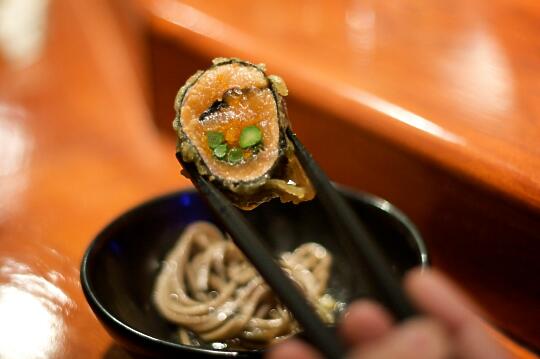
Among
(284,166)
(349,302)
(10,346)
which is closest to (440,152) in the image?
(349,302)

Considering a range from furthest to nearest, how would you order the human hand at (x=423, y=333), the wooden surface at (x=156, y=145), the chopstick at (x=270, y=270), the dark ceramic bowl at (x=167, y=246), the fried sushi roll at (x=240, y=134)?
the wooden surface at (x=156, y=145) → the dark ceramic bowl at (x=167, y=246) → the fried sushi roll at (x=240, y=134) → the chopstick at (x=270, y=270) → the human hand at (x=423, y=333)

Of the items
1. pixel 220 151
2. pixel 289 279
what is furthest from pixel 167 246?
pixel 289 279

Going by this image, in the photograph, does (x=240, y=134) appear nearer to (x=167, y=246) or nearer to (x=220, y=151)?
(x=220, y=151)

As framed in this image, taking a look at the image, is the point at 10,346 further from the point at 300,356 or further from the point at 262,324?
the point at 300,356

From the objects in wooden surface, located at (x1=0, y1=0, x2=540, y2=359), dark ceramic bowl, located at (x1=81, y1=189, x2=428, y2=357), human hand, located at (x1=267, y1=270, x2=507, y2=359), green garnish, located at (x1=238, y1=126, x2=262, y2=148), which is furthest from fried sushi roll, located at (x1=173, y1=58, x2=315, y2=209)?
wooden surface, located at (x1=0, y1=0, x2=540, y2=359)

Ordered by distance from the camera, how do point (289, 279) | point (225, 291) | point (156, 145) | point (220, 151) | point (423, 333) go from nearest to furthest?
point (423, 333) < point (289, 279) < point (220, 151) < point (225, 291) < point (156, 145)

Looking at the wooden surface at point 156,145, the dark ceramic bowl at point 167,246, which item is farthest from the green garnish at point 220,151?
the wooden surface at point 156,145

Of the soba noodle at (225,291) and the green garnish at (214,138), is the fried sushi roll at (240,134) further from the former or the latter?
the soba noodle at (225,291)
